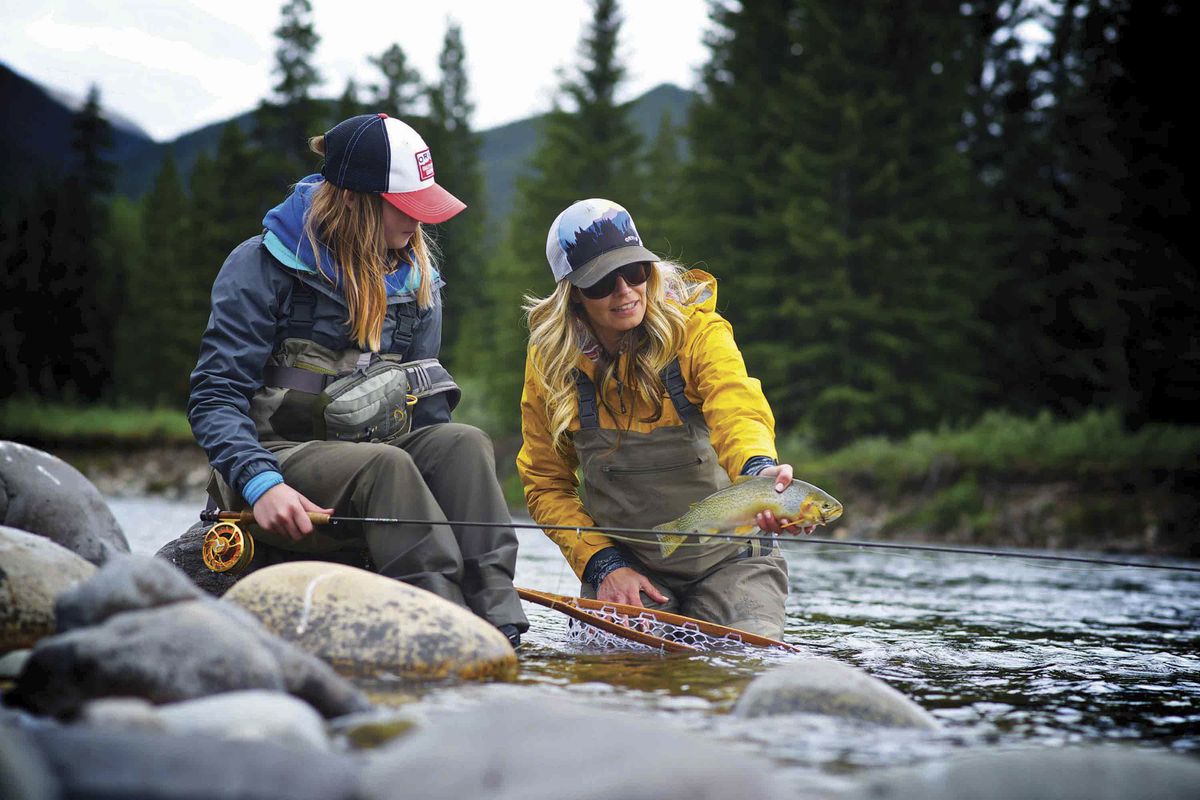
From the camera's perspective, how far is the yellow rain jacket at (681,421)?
14.1ft

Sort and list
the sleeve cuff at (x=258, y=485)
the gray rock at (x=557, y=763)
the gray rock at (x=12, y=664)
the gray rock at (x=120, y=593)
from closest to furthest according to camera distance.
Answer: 1. the gray rock at (x=557, y=763)
2. the gray rock at (x=120, y=593)
3. the gray rock at (x=12, y=664)
4. the sleeve cuff at (x=258, y=485)

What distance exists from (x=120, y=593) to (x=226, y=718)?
2.19 feet

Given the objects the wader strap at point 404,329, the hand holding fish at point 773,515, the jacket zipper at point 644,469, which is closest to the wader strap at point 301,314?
the wader strap at point 404,329

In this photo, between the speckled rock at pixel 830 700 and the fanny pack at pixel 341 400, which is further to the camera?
the fanny pack at pixel 341 400

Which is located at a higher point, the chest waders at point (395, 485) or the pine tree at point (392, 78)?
the pine tree at point (392, 78)

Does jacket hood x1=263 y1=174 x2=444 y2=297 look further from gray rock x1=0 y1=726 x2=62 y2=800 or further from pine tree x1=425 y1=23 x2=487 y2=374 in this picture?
pine tree x1=425 y1=23 x2=487 y2=374

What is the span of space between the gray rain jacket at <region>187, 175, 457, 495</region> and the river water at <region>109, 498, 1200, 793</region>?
3.81 ft

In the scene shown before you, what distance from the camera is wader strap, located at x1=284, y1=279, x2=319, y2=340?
405cm

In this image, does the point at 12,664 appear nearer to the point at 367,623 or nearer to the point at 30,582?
the point at 30,582

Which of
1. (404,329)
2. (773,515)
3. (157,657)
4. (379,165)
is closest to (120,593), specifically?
(157,657)

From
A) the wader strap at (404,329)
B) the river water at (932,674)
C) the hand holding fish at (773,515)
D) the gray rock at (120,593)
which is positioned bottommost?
the river water at (932,674)

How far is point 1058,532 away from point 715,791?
13.9 m

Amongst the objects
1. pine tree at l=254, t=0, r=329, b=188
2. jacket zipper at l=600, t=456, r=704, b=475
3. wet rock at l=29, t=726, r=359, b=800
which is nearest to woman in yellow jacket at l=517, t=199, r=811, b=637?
jacket zipper at l=600, t=456, r=704, b=475

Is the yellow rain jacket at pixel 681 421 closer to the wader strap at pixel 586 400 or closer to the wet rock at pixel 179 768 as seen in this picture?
the wader strap at pixel 586 400
